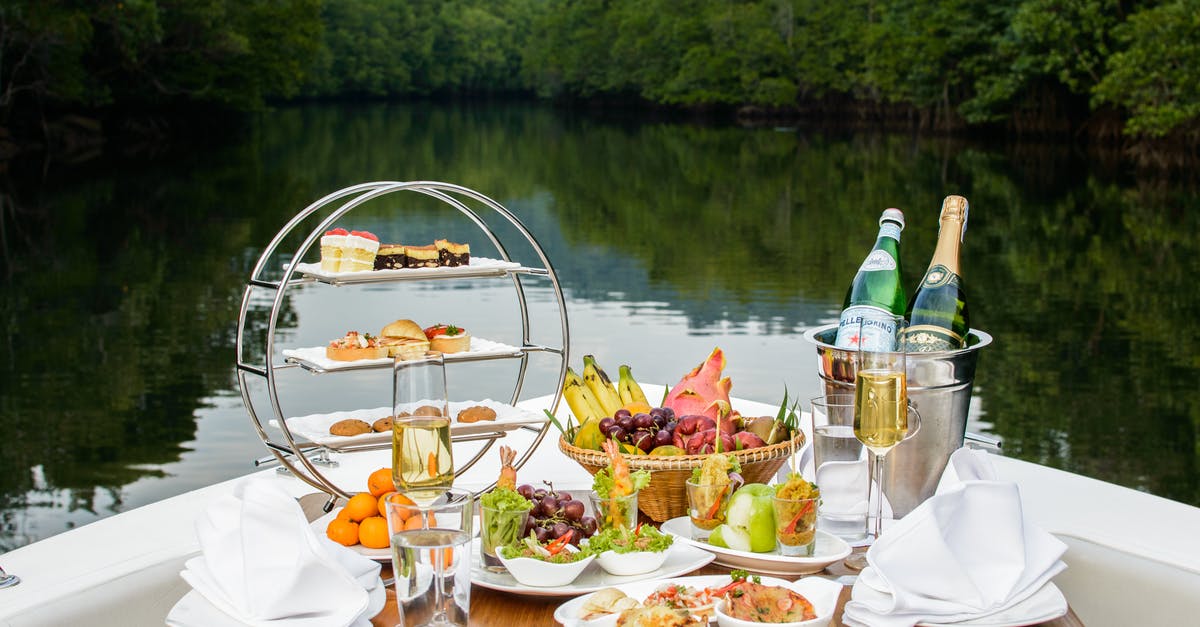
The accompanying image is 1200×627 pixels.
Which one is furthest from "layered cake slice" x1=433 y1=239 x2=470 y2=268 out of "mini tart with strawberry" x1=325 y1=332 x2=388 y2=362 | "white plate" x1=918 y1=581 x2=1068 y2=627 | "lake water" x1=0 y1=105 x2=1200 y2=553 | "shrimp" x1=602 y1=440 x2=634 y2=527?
"lake water" x1=0 y1=105 x2=1200 y2=553

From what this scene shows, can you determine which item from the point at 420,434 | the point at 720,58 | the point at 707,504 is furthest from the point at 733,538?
the point at 720,58

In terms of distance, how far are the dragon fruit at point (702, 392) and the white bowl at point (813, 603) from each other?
2.46 ft

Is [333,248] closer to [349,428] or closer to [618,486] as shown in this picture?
[349,428]

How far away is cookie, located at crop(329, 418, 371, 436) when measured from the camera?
119 inches

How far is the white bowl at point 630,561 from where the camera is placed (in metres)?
2.34

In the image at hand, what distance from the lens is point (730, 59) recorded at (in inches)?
2616

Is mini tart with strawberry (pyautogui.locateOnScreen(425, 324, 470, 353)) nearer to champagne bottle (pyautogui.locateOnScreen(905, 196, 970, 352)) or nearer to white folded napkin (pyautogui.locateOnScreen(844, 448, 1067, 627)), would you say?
champagne bottle (pyautogui.locateOnScreen(905, 196, 970, 352))

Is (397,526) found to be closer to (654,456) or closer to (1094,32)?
(654,456)

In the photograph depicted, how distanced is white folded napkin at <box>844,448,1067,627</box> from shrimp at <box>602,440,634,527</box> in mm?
437

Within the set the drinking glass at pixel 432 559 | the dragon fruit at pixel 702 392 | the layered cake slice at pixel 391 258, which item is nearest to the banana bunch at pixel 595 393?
the dragon fruit at pixel 702 392

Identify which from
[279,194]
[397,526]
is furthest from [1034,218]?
[397,526]

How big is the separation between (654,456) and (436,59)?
320ft

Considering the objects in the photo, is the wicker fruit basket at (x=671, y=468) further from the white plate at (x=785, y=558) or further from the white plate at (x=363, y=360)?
the white plate at (x=363, y=360)

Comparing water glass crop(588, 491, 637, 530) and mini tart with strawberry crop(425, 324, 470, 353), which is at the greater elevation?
mini tart with strawberry crop(425, 324, 470, 353)
